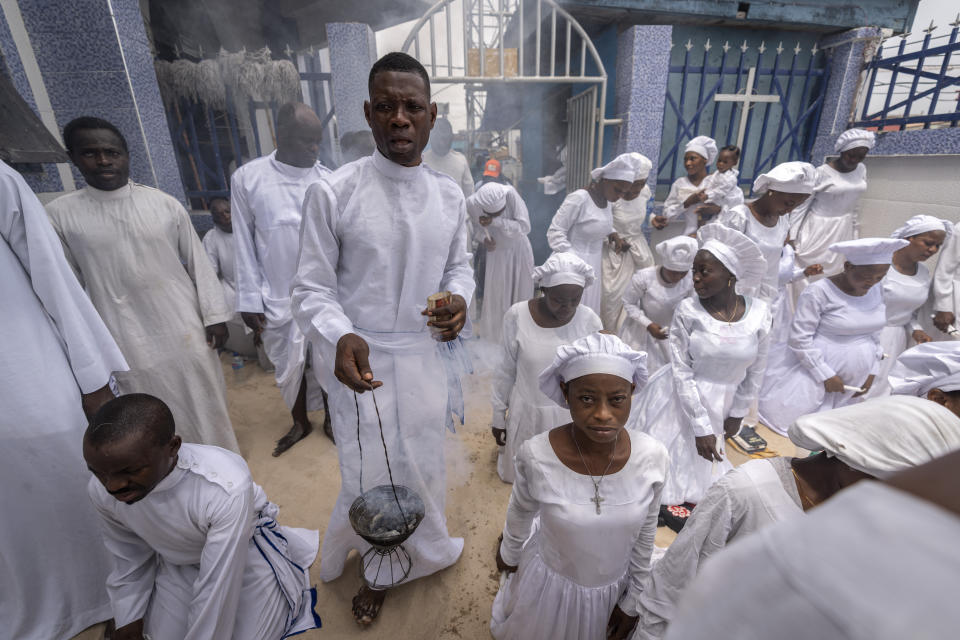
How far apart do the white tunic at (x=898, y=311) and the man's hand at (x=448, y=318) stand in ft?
13.7

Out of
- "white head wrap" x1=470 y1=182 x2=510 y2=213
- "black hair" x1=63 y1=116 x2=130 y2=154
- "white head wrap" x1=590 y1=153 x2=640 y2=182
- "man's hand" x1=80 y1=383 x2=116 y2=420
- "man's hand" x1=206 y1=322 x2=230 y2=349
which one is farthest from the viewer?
"white head wrap" x1=470 y1=182 x2=510 y2=213

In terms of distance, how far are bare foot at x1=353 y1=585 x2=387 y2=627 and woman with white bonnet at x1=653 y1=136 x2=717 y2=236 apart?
5.82 meters

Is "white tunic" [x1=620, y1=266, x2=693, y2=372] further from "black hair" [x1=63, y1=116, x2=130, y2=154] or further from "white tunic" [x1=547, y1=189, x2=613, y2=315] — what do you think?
"black hair" [x1=63, y1=116, x2=130, y2=154]

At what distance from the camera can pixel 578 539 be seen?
1889 millimetres

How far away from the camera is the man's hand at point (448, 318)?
2078mm

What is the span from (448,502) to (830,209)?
6.42m

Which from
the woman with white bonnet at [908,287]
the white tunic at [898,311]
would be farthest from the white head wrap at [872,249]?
the woman with white bonnet at [908,287]

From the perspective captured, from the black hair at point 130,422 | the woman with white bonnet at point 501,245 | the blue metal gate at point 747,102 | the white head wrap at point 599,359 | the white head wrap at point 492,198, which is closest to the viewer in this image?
the black hair at point 130,422

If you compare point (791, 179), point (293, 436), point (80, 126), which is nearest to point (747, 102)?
point (791, 179)

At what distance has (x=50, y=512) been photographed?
2.27 meters

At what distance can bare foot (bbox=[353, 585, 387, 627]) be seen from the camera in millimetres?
2482

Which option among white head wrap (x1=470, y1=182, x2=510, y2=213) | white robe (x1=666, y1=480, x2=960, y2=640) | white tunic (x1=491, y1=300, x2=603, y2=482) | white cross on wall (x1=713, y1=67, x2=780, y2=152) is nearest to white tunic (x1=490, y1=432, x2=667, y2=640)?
white tunic (x1=491, y1=300, x2=603, y2=482)

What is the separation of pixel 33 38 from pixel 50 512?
4.60 meters

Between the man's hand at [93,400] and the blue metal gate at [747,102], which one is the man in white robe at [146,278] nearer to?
the man's hand at [93,400]
